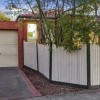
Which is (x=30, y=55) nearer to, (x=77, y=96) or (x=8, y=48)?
(x=8, y=48)

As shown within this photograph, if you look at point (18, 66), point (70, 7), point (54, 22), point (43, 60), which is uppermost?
point (70, 7)

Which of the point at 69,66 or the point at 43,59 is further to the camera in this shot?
the point at 43,59

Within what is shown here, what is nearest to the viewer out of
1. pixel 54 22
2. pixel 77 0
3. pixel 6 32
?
pixel 77 0

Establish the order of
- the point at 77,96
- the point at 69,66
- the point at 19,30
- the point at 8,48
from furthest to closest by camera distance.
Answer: the point at 8,48 → the point at 19,30 → the point at 69,66 → the point at 77,96

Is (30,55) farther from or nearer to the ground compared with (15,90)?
farther from the ground

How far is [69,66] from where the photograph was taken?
7.23m

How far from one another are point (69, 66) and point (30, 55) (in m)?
4.93

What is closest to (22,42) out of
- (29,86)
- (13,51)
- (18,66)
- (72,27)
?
(13,51)

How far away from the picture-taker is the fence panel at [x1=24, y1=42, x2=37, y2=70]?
10945 millimetres

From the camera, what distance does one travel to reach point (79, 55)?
6.97 m

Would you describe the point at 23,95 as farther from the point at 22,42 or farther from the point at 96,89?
the point at 22,42

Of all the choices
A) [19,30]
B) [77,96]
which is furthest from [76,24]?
[19,30]

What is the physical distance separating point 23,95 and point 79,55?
2.55 m

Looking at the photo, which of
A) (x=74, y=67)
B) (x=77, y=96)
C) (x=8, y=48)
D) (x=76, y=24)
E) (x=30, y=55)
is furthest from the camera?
(x=8, y=48)
